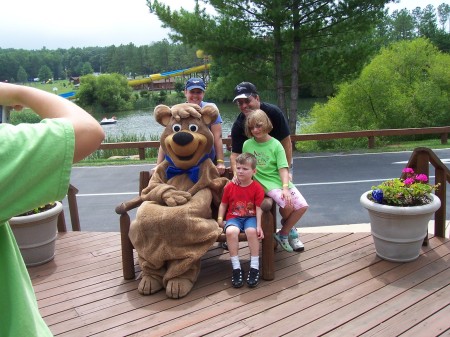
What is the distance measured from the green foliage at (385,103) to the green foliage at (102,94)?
36360 millimetres

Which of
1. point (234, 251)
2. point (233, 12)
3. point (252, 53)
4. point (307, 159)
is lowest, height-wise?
point (307, 159)

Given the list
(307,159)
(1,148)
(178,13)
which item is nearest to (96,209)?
(307,159)

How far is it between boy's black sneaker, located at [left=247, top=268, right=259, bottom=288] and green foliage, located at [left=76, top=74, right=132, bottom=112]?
4912 centimetres

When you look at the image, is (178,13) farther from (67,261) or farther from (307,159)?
(67,261)

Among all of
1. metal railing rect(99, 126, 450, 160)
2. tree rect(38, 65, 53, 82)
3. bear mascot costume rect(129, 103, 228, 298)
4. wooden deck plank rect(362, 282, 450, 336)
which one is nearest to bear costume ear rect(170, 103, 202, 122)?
bear mascot costume rect(129, 103, 228, 298)

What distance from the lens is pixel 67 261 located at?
415 cm

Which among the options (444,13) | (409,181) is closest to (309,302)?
(409,181)

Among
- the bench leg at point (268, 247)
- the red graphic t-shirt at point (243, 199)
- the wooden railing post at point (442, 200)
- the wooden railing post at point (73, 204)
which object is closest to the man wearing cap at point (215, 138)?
the red graphic t-shirt at point (243, 199)

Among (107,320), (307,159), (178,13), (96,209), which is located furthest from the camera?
(178,13)

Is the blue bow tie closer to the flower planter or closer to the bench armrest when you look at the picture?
the bench armrest

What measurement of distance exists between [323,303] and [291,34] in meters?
10.6

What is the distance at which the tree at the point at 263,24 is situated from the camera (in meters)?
12.3

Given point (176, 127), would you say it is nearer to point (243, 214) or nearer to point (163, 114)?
point (163, 114)

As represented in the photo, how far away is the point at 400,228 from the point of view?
3.60 metres
